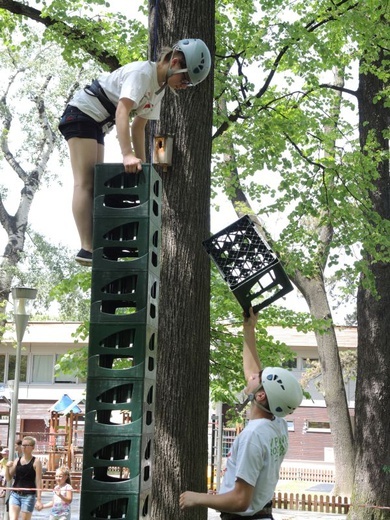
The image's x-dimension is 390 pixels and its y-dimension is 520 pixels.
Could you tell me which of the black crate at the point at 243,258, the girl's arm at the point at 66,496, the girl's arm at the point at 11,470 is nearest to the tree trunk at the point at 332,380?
the girl's arm at the point at 66,496

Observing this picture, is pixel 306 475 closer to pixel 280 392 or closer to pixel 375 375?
pixel 375 375

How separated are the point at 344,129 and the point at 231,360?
473 cm

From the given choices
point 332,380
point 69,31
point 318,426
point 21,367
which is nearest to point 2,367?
point 21,367

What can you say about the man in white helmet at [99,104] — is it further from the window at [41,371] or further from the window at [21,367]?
the window at [21,367]

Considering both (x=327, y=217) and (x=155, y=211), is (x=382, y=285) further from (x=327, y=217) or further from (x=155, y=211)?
(x=155, y=211)

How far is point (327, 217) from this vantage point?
42.8 ft

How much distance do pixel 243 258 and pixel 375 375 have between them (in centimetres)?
1085

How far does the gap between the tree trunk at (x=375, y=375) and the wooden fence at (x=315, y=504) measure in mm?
5373

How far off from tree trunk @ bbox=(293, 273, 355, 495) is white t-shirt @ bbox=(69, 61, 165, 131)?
43.6 feet

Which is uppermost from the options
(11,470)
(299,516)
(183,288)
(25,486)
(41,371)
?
(41,371)

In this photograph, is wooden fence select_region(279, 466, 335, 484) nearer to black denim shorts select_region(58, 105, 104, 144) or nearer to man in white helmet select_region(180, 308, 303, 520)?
man in white helmet select_region(180, 308, 303, 520)

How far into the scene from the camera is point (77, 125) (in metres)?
4.84

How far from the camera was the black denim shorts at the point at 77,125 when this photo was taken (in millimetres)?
4840

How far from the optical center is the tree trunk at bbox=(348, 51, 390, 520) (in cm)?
1491
